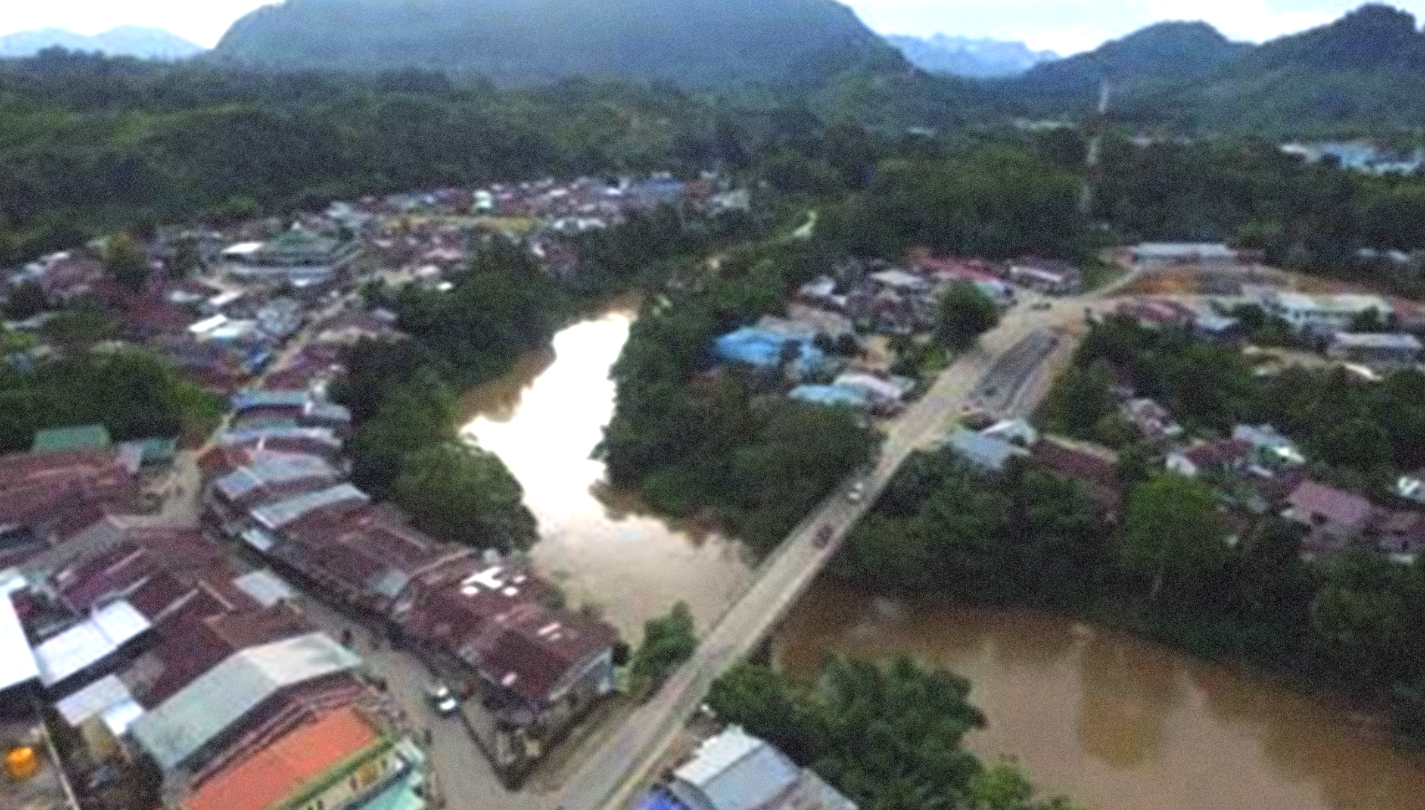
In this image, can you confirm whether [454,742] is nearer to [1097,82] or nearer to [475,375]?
[475,375]

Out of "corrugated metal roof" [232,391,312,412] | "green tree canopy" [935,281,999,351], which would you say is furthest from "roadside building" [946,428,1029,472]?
"corrugated metal roof" [232,391,312,412]

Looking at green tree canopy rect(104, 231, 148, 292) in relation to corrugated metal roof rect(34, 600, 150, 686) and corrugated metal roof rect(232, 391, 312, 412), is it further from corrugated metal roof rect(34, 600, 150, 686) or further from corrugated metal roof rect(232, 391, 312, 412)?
corrugated metal roof rect(34, 600, 150, 686)

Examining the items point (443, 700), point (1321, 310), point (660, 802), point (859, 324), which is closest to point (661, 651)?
point (443, 700)

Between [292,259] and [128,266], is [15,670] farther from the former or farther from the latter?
[292,259]

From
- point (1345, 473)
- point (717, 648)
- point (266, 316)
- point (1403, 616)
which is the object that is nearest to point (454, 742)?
point (717, 648)

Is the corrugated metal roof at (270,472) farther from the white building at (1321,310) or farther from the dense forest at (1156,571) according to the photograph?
the white building at (1321,310)

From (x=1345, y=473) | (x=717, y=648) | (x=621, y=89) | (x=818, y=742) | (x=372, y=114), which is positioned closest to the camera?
(x=818, y=742)
